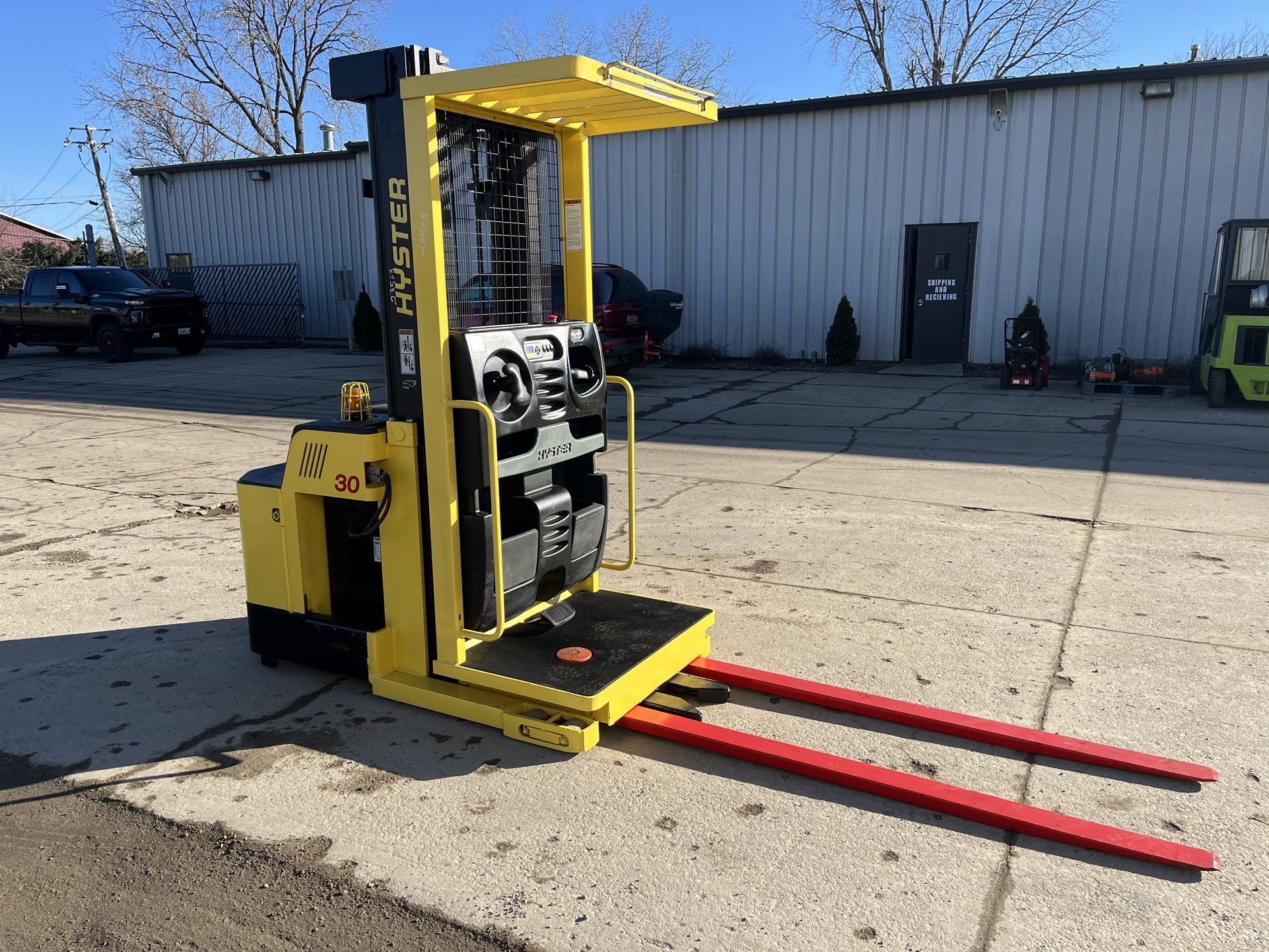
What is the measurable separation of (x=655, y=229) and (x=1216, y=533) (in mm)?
13705

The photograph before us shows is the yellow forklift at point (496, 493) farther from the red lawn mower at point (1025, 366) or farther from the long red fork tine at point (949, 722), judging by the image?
the red lawn mower at point (1025, 366)

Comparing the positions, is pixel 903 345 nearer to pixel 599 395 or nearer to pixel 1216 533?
pixel 1216 533

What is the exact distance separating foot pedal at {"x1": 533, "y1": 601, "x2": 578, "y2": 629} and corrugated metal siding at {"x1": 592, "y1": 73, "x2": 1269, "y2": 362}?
13.6 m

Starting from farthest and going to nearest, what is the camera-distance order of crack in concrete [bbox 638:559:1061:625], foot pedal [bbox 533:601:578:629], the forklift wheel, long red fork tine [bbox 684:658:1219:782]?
the forklift wheel
crack in concrete [bbox 638:559:1061:625]
foot pedal [bbox 533:601:578:629]
long red fork tine [bbox 684:658:1219:782]

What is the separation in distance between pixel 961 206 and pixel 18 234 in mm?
51161

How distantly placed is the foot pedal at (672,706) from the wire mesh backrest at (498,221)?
166 cm

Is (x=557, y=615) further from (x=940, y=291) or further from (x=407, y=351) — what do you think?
(x=940, y=291)

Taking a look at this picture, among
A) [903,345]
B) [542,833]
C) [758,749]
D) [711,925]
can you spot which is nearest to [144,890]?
[542,833]

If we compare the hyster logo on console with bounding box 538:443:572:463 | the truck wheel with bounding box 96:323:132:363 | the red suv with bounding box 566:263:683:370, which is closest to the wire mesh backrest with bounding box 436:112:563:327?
the hyster logo on console with bounding box 538:443:572:463

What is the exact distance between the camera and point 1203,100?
45.4ft

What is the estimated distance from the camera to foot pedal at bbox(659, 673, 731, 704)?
3.81 m

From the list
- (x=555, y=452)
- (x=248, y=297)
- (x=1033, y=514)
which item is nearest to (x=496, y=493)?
(x=555, y=452)

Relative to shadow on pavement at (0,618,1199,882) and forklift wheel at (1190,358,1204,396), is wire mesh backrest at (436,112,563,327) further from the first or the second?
forklift wheel at (1190,358,1204,396)

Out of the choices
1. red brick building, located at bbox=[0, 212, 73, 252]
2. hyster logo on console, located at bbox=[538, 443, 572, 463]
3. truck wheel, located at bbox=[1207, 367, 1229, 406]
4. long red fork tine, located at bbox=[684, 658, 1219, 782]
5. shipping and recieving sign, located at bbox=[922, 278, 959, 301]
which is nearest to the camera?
long red fork tine, located at bbox=[684, 658, 1219, 782]
